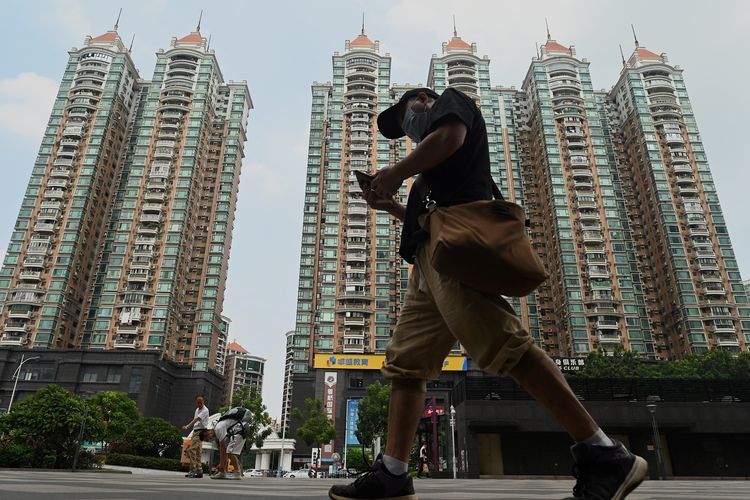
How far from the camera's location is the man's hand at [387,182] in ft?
7.20

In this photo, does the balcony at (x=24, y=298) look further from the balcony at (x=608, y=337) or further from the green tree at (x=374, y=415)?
the balcony at (x=608, y=337)

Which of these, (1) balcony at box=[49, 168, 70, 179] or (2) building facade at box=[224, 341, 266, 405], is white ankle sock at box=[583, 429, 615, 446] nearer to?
(1) balcony at box=[49, 168, 70, 179]

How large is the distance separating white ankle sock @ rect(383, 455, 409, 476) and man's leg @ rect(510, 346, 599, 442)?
A: 2.25 ft

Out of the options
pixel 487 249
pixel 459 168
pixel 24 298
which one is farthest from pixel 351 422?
pixel 487 249

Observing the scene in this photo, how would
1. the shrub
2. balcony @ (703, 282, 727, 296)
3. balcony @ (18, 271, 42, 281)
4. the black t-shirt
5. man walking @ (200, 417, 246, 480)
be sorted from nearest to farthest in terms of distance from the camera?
the black t-shirt → man walking @ (200, 417, 246, 480) → the shrub → balcony @ (18, 271, 42, 281) → balcony @ (703, 282, 727, 296)

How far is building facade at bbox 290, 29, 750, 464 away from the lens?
173 ft

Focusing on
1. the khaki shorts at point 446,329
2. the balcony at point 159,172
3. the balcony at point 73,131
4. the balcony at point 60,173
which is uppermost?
the balcony at point 73,131

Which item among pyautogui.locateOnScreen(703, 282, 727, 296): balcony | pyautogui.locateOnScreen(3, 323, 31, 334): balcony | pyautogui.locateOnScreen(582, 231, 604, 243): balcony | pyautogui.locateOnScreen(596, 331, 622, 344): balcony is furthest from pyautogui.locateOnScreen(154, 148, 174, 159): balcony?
pyautogui.locateOnScreen(703, 282, 727, 296): balcony

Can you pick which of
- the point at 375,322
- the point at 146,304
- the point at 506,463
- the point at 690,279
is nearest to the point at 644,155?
the point at 690,279

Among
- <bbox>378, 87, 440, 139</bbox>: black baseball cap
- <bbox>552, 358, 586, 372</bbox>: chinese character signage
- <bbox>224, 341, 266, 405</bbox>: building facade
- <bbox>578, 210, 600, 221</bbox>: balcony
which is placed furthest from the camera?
<bbox>224, 341, 266, 405</bbox>: building facade

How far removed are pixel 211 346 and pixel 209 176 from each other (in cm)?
2430

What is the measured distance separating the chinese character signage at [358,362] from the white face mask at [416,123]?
48.3 metres

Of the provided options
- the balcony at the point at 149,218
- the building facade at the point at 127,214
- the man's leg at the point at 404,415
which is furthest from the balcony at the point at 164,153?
the man's leg at the point at 404,415

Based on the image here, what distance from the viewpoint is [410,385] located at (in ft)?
7.64
